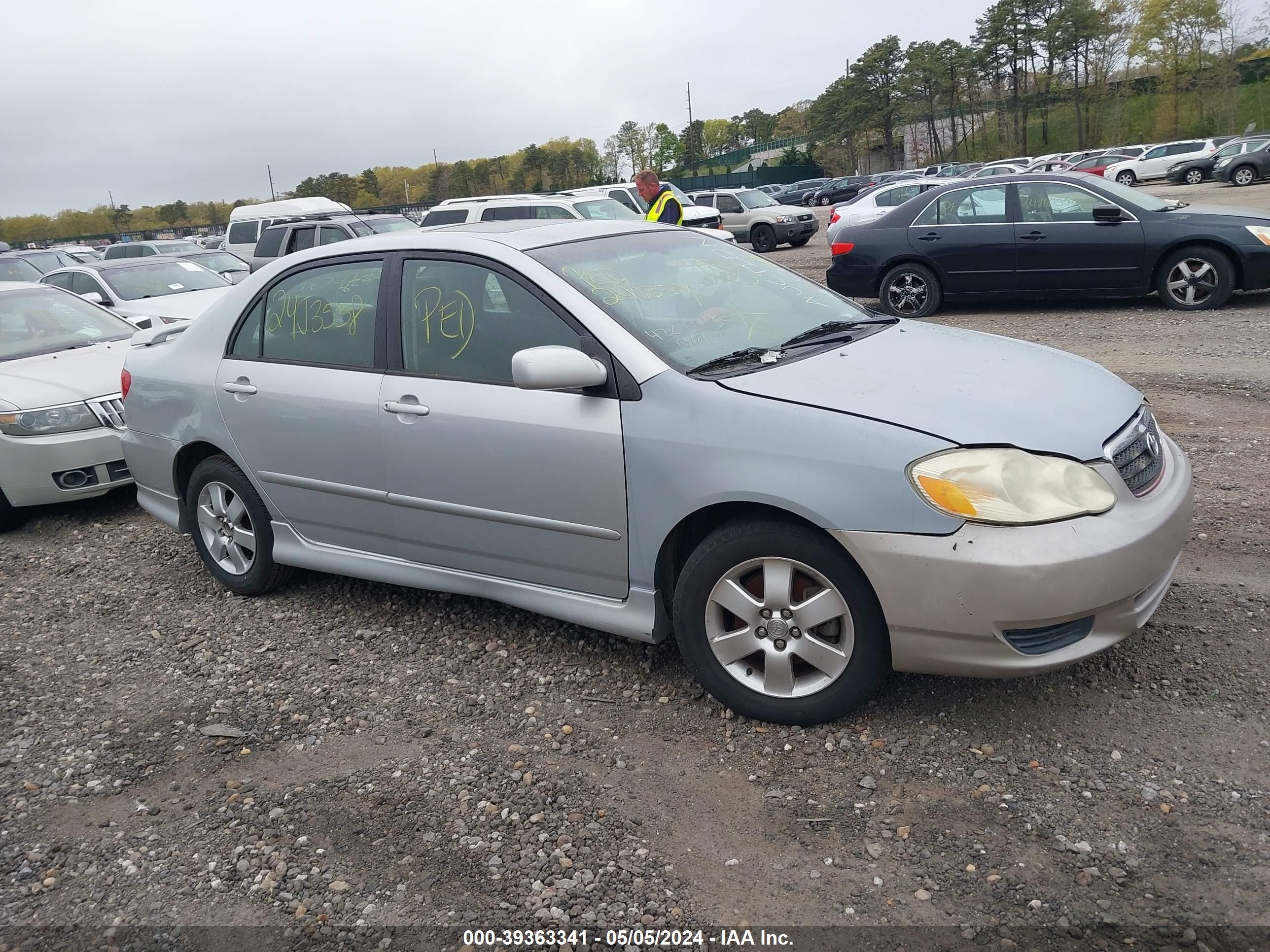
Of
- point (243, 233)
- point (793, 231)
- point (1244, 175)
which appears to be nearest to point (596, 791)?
point (243, 233)

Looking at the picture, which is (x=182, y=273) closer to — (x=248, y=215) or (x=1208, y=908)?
(x=248, y=215)

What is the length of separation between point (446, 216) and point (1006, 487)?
16.0 metres

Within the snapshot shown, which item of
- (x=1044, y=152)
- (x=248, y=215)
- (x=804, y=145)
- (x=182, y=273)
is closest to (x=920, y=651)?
(x=182, y=273)

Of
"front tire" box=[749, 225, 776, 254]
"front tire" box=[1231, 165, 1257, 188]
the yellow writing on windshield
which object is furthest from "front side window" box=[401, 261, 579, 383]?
"front tire" box=[1231, 165, 1257, 188]

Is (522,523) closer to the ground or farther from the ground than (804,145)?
closer to the ground

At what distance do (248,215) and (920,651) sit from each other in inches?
858

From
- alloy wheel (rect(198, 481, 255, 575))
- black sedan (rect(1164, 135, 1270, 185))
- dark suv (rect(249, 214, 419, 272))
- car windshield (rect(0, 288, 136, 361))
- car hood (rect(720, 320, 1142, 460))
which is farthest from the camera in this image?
black sedan (rect(1164, 135, 1270, 185))

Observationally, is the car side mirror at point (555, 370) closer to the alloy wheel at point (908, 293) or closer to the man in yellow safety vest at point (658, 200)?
the man in yellow safety vest at point (658, 200)

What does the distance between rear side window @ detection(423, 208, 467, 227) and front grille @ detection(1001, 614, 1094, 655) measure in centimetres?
1545

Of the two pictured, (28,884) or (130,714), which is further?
(130,714)

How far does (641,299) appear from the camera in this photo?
3.63m

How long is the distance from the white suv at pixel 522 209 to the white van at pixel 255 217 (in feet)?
13.7

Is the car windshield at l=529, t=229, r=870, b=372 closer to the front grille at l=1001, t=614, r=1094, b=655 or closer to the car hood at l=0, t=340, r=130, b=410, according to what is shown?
the front grille at l=1001, t=614, r=1094, b=655

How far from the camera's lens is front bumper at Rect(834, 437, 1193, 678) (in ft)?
9.00
